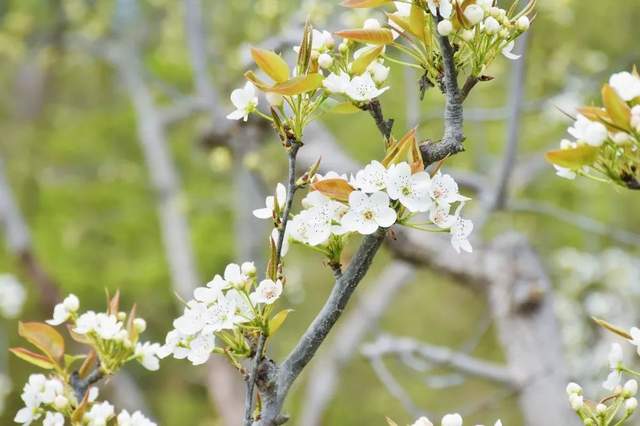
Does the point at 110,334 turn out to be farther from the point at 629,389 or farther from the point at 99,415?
the point at 629,389

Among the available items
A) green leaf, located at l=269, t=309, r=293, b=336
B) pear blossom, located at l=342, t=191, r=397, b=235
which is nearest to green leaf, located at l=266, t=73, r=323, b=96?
pear blossom, located at l=342, t=191, r=397, b=235

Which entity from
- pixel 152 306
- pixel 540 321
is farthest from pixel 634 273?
pixel 152 306

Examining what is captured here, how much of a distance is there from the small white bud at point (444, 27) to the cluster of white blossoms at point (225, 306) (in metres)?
0.30

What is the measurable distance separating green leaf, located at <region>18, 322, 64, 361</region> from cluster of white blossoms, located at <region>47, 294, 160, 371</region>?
0.05 feet

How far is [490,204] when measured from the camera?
261cm

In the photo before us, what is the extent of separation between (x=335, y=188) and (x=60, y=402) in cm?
43

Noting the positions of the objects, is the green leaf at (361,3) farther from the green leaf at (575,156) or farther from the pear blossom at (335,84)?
the green leaf at (575,156)

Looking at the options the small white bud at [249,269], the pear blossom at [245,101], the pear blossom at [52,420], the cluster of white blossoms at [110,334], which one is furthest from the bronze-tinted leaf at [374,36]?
the pear blossom at [52,420]

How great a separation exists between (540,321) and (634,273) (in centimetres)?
196

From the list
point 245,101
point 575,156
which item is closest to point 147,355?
point 245,101

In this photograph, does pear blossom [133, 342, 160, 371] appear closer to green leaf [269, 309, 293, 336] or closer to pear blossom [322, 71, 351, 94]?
green leaf [269, 309, 293, 336]

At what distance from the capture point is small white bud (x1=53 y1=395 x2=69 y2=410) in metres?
0.88

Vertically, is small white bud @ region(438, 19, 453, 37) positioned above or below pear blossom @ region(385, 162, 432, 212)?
above

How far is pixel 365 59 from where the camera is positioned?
2.56 ft
